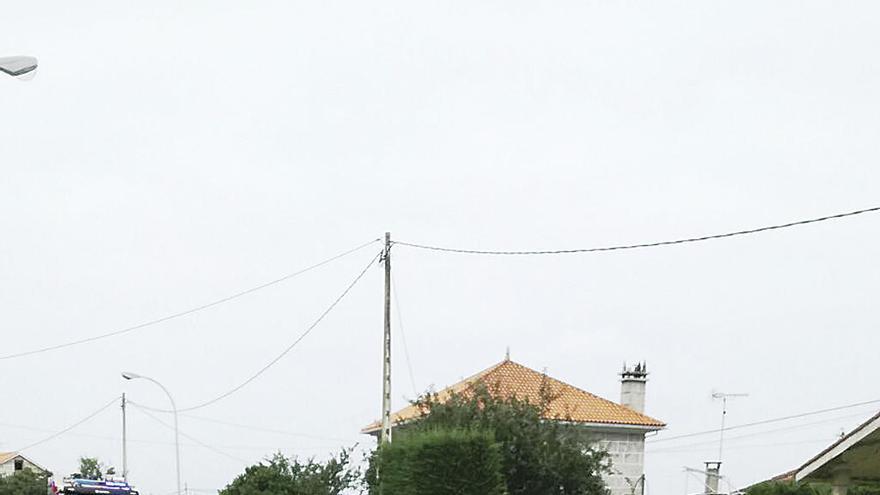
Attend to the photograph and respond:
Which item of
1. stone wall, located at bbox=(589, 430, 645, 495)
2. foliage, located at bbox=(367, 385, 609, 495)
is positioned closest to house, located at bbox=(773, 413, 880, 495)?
foliage, located at bbox=(367, 385, 609, 495)

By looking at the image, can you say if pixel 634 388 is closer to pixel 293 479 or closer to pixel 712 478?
pixel 712 478

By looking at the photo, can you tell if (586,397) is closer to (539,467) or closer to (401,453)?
(539,467)

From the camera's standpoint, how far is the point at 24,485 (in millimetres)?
91938

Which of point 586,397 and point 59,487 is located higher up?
point 586,397

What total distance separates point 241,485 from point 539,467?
7.84 meters

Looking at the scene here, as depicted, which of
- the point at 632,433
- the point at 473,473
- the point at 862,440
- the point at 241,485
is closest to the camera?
the point at 862,440

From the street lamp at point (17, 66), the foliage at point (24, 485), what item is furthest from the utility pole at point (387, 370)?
the foliage at point (24, 485)

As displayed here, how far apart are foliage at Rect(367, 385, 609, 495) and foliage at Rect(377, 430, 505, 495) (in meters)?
7.32

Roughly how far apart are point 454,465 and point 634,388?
46.1 metres

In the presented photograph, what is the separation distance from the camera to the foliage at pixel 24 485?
89.6m

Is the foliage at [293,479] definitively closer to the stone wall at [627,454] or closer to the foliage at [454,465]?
the foliage at [454,465]

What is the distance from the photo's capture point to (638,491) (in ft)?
214

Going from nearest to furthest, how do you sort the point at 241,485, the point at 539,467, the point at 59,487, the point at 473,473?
the point at 473,473
the point at 539,467
the point at 241,485
the point at 59,487

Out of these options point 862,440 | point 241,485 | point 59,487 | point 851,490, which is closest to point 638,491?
point 59,487
